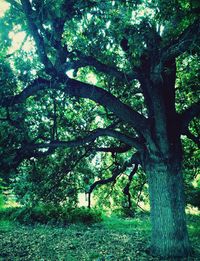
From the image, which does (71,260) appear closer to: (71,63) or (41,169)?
(41,169)

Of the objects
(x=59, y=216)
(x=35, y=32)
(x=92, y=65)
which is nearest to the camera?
(x=35, y=32)

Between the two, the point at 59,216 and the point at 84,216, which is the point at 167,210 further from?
the point at 59,216

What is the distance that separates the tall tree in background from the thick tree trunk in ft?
0.08

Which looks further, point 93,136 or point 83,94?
point 93,136

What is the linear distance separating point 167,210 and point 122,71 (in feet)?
12.6

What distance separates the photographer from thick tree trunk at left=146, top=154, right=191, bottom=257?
791cm

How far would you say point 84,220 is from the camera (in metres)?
16.0

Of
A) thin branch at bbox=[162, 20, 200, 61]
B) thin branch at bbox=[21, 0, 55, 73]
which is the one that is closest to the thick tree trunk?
thin branch at bbox=[162, 20, 200, 61]

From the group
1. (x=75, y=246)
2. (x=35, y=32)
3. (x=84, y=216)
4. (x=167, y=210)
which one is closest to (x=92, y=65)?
(x=35, y=32)

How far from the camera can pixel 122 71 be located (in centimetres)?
790

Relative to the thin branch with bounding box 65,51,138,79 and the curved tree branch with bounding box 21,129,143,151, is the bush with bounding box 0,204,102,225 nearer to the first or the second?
the curved tree branch with bounding box 21,129,143,151

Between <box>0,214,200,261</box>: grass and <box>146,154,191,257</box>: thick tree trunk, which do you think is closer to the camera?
<box>146,154,191,257</box>: thick tree trunk

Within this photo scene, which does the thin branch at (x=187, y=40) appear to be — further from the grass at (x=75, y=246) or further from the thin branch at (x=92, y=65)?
the grass at (x=75, y=246)

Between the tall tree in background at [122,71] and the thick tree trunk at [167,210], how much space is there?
0.02 metres
